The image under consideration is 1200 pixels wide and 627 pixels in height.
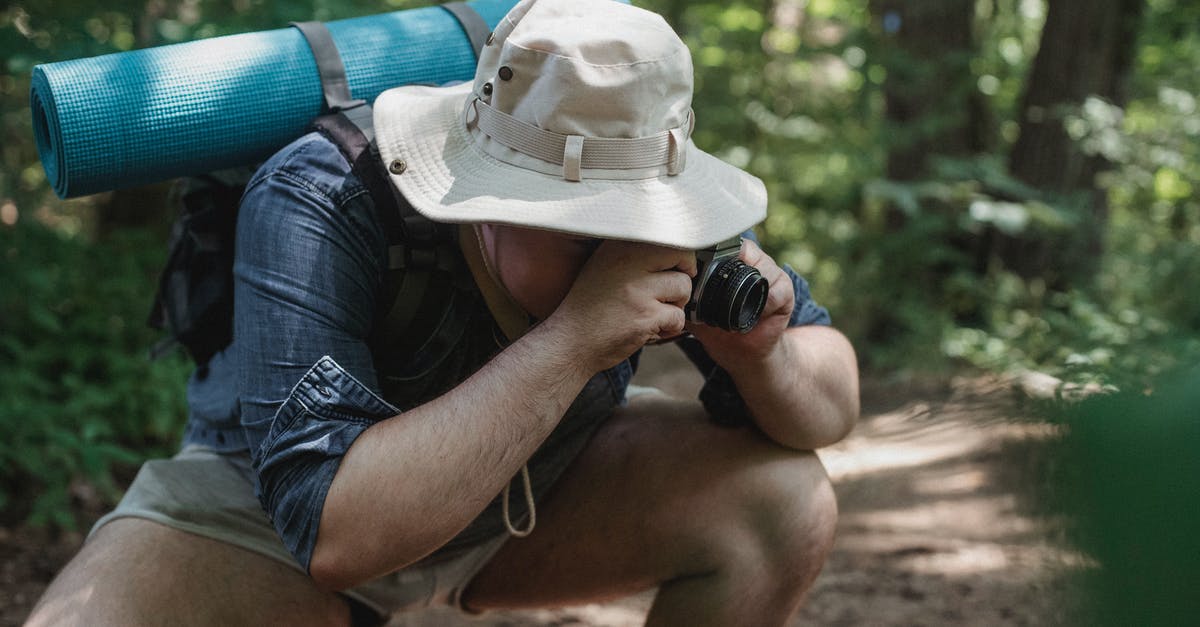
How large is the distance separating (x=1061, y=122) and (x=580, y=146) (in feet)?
15.4

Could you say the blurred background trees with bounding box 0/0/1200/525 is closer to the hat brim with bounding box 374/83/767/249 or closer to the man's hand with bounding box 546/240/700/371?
the hat brim with bounding box 374/83/767/249

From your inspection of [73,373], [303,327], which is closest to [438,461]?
[303,327]

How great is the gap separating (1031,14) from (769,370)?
6089 mm

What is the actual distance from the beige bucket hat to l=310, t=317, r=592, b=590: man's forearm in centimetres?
23

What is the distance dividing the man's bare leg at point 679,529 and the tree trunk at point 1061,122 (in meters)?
3.78

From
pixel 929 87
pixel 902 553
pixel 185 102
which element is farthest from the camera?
pixel 929 87

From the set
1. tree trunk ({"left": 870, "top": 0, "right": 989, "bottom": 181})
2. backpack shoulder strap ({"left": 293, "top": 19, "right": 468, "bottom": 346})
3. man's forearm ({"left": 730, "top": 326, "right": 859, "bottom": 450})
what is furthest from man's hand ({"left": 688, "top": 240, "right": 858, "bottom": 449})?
tree trunk ({"left": 870, "top": 0, "right": 989, "bottom": 181})

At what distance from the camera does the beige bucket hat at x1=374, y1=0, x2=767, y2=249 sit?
161 centimetres

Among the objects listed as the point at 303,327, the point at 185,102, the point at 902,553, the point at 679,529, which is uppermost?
the point at 185,102

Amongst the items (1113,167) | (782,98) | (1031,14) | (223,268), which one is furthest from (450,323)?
(1031,14)

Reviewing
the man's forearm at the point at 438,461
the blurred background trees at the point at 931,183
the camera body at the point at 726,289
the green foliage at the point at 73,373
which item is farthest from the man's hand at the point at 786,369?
the blurred background trees at the point at 931,183

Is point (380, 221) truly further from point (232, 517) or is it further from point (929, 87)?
point (929, 87)

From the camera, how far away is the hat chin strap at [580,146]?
1.63 meters

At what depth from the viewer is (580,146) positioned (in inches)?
63.9
